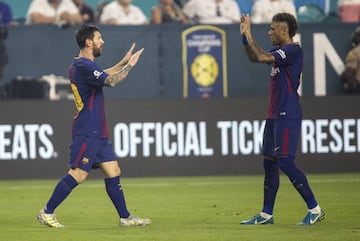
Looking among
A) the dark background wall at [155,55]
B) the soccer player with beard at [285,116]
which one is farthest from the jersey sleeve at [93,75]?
the dark background wall at [155,55]

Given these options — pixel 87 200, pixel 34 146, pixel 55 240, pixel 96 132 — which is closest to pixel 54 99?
pixel 34 146

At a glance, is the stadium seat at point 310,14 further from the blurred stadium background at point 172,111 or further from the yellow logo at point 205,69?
the yellow logo at point 205,69

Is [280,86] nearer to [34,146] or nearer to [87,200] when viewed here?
[87,200]

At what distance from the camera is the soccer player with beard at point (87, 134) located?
12.0 m

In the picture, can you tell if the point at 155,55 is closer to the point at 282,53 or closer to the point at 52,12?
the point at 52,12

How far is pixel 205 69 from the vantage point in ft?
64.6

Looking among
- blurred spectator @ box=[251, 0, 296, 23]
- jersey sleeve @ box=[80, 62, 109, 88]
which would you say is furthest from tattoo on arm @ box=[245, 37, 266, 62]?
blurred spectator @ box=[251, 0, 296, 23]

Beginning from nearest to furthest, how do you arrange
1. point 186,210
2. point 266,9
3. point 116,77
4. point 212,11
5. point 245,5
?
point 116,77
point 186,210
point 212,11
point 266,9
point 245,5

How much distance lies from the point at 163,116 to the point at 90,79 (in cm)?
728

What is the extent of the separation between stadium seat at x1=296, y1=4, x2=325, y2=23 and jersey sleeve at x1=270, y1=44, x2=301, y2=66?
9.18 meters

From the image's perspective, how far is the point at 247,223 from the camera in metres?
12.4

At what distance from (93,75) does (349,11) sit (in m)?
10.2

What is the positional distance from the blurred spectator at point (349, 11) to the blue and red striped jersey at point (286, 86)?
914 cm

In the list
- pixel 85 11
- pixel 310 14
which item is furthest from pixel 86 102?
pixel 310 14
